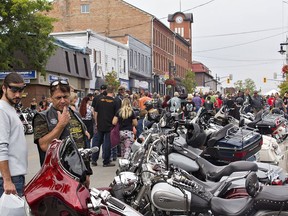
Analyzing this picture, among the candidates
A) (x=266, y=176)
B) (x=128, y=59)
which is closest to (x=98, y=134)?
(x=266, y=176)

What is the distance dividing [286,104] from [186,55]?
187 feet

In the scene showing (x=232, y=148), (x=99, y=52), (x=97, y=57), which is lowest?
(x=232, y=148)

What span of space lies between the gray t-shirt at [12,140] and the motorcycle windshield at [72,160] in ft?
2.34

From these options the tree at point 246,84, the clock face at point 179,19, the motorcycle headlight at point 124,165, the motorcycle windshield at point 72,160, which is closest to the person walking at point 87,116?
the motorcycle headlight at point 124,165

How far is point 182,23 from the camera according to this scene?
8488 centimetres

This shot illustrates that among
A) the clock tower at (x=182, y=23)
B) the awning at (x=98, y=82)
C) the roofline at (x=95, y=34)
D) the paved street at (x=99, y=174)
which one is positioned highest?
the clock tower at (x=182, y=23)

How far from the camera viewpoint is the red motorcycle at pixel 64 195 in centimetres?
325

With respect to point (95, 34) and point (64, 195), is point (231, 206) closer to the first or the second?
point (64, 195)

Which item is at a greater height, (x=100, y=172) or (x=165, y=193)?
(x=165, y=193)

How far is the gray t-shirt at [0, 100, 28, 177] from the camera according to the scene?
158 inches

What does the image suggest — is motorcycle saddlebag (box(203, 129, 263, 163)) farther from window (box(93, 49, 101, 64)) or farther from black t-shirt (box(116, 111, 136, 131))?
window (box(93, 49, 101, 64))

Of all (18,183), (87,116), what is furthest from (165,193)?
(87,116)

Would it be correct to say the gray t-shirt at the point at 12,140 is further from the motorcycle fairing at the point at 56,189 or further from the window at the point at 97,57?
the window at the point at 97,57

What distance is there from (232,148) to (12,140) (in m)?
4.18
